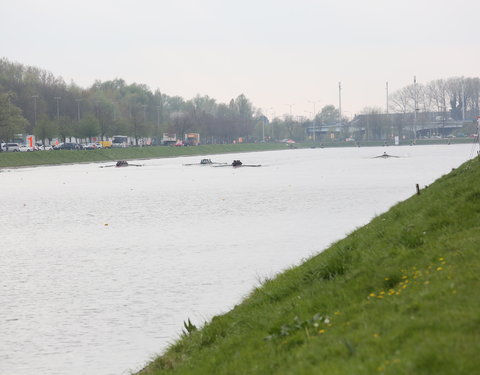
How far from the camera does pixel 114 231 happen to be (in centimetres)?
4128

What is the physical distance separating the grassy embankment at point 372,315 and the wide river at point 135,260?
9.35 feet

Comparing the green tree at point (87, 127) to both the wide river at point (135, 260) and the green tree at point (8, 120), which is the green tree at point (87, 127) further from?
the wide river at point (135, 260)

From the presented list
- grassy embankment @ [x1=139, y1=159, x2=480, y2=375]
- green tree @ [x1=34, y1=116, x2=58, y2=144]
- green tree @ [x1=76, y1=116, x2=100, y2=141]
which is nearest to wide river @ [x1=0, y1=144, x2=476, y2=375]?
grassy embankment @ [x1=139, y1=159, x2=480, y2=375]

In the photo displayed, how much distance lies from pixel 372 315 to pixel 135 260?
1999 centimetres

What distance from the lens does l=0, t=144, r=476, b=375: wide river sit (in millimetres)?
18609

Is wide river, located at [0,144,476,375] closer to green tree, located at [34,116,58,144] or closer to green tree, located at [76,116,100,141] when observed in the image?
green tree, located at [34,116,58,144]

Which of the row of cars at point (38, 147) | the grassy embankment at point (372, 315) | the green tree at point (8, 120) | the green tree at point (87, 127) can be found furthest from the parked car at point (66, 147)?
the grassy embankment at point (372, 315)

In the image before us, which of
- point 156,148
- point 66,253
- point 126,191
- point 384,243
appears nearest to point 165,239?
point 66,253

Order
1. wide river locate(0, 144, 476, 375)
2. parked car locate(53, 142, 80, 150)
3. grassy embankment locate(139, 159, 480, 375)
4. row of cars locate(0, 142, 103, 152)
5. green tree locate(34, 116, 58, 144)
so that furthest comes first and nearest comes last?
1. parked car locate(53, 142, 80, 150)
2. green tree locate(34, 116, 58, 144)
3. row of cars locate(0, 142, 103, 152)
4. wide river locate(0, 144, 476, 375)
5. grassy embankment locate(139, 159, 480, 375)

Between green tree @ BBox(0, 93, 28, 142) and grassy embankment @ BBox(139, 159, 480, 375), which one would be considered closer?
grassy embankment @ BBox(139, 159, 480, 375)

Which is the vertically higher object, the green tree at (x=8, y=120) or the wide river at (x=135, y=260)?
the green tree at (x=8, y=120)

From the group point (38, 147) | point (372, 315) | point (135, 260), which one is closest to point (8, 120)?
point (38, 147)

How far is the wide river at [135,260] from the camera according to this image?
18.6m

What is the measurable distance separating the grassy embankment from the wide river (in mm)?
2849
